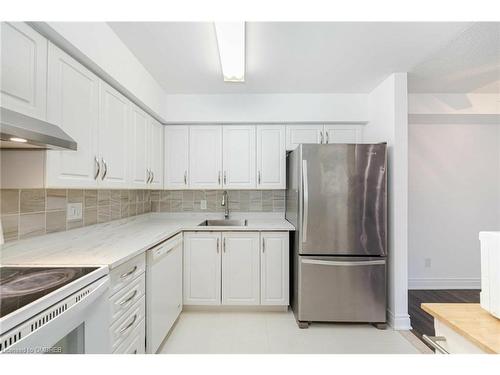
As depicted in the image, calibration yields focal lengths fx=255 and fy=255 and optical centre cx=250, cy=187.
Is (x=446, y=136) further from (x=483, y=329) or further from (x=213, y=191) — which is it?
(x=483, y=329)

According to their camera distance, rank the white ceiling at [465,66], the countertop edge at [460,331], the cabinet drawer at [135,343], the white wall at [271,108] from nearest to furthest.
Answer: the countertop edge at [460,331] → the cabinet drawer at [135,343] → the white ceiling at [465,66] → the white wall at [271,108]

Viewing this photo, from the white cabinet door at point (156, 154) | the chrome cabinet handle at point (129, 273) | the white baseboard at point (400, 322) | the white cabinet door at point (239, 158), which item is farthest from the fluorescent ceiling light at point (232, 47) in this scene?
the white baseboard at point (400, 322)

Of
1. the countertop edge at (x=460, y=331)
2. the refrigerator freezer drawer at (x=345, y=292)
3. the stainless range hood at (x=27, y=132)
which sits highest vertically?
the stainless range hood at (x=27, y=132)

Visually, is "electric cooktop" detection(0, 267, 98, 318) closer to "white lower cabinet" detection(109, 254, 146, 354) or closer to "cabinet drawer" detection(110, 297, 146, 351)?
"white lower cabinet" detection(109, 254, 146, 354)

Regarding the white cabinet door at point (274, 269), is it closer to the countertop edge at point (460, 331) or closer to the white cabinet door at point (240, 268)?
the white cabinet door at point (240, 268)

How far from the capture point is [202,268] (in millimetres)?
2688

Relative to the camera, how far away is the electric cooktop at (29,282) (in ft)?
2.75

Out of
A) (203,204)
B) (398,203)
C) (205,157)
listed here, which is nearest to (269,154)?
(205,157)

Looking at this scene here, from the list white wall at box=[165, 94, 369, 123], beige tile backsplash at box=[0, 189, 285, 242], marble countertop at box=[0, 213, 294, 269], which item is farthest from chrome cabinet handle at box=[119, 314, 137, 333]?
white wall at box=[165, 94, 369, 123]

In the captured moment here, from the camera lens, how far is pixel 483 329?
2.37 ft

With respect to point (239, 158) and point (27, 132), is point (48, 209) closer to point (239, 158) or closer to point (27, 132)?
point (27, 132)

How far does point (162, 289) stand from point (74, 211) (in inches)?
36.3

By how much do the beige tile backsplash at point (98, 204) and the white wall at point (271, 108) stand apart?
951mm

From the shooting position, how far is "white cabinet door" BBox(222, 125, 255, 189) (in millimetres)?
3102
